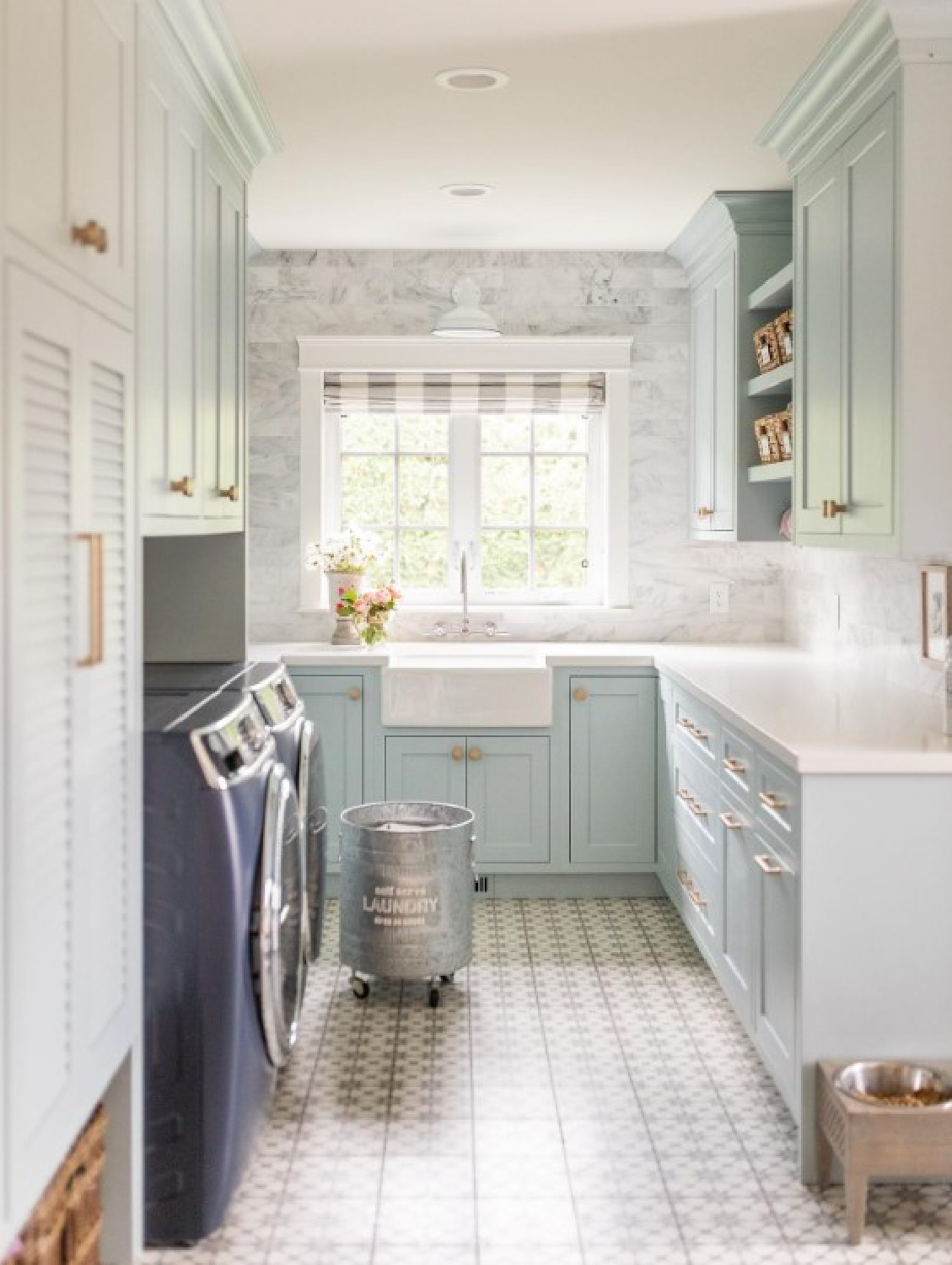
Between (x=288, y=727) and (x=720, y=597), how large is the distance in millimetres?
2712

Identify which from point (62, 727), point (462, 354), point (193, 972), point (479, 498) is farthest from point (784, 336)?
point (62, 727)

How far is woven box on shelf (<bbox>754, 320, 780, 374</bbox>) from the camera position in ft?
15.0

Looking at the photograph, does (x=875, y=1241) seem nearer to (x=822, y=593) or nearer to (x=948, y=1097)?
(x=948, y=1097)

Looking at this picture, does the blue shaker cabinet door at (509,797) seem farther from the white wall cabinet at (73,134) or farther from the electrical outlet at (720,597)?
the white wall cabinet at (73,134)

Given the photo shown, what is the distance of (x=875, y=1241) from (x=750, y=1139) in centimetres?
48

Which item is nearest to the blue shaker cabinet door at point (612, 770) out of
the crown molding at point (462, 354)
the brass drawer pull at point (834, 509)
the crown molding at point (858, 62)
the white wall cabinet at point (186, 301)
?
the crown molding at point (462, 354)

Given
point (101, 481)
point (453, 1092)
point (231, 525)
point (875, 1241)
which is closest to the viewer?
point (101, 481)

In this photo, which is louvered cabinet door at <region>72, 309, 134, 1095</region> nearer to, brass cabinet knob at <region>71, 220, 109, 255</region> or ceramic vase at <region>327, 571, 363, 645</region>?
brass cabinet knob at <region>71, 220, 109, 255</region>

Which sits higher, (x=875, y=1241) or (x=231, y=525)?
(x=231, y=525)

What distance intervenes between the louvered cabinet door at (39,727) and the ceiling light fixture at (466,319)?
312cm

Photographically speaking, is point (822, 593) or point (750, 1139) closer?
point (750, 1139)

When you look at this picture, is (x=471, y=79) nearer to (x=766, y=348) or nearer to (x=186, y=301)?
(x=186, y=301)

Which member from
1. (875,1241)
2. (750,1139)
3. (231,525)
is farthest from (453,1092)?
(231,525)

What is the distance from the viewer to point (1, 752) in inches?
68.7
